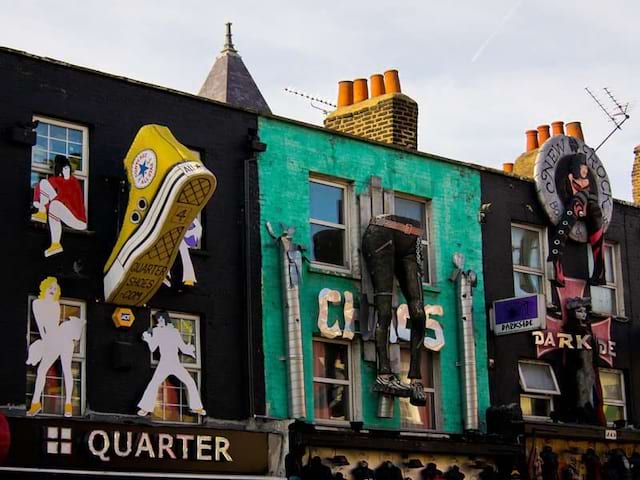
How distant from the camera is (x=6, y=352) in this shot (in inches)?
800

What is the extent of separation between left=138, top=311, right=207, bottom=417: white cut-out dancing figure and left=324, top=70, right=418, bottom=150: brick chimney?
7109mm

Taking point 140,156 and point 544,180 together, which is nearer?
point 140,156

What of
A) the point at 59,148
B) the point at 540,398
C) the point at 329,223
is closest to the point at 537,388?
the point at 540,398

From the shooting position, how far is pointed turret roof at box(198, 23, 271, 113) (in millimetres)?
33031

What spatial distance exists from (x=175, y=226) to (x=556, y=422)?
1036 cm

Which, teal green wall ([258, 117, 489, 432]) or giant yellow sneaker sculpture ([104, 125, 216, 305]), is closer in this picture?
giant yellow sneaker sculpture ([104, 125, 216, 305])

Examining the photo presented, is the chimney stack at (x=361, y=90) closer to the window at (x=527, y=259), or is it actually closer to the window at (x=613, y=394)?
the window at (x=527, y=259)

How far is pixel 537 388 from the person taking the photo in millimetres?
27875

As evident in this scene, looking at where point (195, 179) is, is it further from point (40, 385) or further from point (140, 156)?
point (40, 385)

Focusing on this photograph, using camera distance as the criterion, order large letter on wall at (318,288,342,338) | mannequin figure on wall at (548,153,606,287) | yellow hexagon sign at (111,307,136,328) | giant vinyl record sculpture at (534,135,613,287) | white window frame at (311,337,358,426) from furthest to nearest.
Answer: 1. mannequin figure on wall at (548,153,606,287)
2. giant vinyl record sculpture at (534,135,613,287)
3. white window frame at (311,337,358,426)
4. large letter on wall at (318,288,342,338)
5. yellow hexagon sign at (111,307,136,328)

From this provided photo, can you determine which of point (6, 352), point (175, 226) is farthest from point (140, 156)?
point (6, 352)

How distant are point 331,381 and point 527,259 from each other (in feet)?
19.7

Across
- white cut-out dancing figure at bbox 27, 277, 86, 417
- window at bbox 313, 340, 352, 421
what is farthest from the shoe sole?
window at bbox 313, 340, 352, 421

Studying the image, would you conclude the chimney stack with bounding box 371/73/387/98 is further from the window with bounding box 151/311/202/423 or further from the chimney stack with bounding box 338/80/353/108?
the window with bounding box 151/311/202/423
